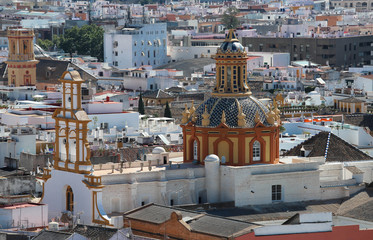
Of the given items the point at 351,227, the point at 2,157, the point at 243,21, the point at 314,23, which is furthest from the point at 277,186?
the point at 243,21

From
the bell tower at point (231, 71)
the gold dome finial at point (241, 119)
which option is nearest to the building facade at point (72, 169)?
the gold dome finial at point (241, 119)

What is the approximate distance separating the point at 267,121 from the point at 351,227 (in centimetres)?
789

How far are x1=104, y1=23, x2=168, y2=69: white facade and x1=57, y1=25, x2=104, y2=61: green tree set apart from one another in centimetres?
875

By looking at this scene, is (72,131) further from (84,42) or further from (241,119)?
(84,42)

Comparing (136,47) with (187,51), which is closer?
(136,47)

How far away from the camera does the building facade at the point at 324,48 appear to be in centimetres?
15400

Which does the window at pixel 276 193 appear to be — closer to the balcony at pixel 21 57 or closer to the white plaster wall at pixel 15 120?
the white plaster wall at pixel 15 120

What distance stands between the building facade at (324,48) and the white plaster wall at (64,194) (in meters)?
90.6

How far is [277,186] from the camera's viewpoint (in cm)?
6419

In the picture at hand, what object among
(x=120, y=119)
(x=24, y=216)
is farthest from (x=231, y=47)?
(x=120, y=119)

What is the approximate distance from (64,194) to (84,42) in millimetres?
102106

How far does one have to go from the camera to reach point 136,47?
489 ft

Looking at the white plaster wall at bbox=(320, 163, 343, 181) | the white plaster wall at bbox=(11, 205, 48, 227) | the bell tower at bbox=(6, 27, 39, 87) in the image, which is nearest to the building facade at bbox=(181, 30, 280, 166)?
the white plaster wall at bbox=(320, 163, 343, 181)

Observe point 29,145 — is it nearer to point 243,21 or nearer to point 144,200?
point 144,200
